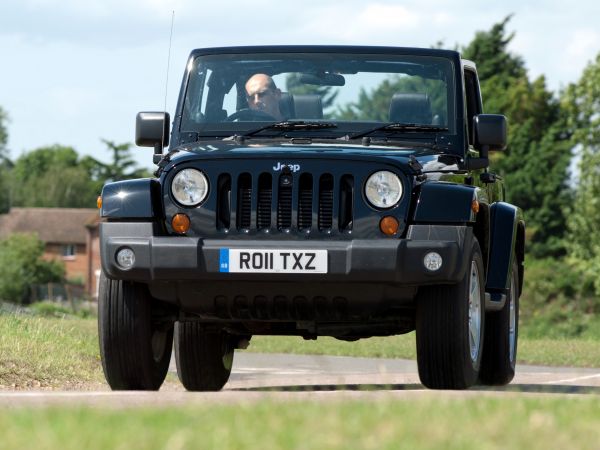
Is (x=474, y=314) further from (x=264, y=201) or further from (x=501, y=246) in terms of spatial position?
(x=264, y=201)

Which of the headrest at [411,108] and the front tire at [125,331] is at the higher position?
the headrest at [411,108]

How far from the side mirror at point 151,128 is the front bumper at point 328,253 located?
1.48m

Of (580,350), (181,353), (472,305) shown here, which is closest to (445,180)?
(472,305)

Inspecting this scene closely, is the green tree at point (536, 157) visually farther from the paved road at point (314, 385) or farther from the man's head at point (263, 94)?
the man's head at point (263, 94)

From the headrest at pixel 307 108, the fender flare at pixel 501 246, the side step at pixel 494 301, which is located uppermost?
the headrest at pixel 307 108

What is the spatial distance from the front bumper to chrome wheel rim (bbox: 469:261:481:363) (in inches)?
19.5

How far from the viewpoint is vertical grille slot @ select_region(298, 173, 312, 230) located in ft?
31.5

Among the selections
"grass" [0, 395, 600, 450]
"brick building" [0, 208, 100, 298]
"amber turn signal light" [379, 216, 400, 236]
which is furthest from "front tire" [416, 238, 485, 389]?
"brick building" [0, 208, 100, 298]

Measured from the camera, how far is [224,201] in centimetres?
974

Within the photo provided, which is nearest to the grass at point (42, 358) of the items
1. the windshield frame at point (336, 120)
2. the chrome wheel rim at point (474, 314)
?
the windshield frame at point (336, 120)

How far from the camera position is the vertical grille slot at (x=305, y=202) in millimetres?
9602

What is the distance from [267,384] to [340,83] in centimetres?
464

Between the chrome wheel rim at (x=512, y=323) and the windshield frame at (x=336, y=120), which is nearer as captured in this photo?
the windshield frame at (x=336, y=120)

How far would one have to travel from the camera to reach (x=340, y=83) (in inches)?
450
